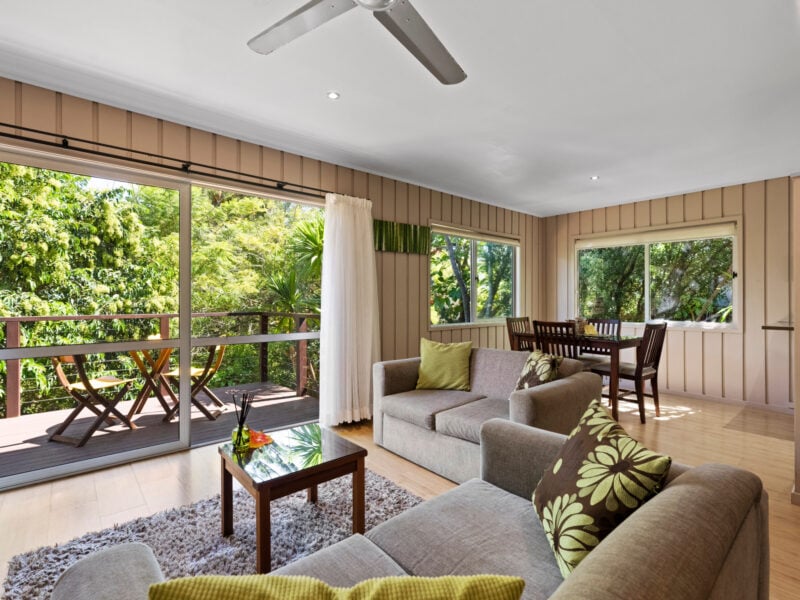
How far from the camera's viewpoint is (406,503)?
7.59 ft

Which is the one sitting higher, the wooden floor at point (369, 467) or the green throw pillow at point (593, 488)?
the green throw pillow at point (593, 488)

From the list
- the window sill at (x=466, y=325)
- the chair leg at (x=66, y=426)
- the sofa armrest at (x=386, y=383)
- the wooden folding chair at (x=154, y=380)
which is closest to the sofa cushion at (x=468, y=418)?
the sofa armrest at (x=386, y=383)

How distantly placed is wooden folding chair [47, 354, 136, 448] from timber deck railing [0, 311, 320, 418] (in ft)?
0.75

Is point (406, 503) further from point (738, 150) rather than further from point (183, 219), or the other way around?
point (738, 150)

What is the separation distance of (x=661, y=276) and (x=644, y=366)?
5.85ft

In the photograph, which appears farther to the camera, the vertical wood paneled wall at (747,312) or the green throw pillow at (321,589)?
the vertical wood paneled wall at (747,312)

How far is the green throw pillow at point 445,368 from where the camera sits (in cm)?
334

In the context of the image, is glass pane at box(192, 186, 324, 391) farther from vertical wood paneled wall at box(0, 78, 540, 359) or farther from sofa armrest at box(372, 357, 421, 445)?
sofa armrest at box(372, 357, 421, 445)

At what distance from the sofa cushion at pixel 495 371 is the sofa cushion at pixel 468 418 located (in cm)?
21

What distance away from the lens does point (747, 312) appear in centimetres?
443

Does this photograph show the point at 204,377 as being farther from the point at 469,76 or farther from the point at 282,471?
the point at 469,76

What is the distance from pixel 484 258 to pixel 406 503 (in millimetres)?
3846

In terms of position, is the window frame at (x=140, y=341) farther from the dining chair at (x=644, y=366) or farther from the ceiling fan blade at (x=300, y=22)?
the dining chair at (x=644, y=366)

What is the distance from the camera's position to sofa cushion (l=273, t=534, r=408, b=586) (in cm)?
111
